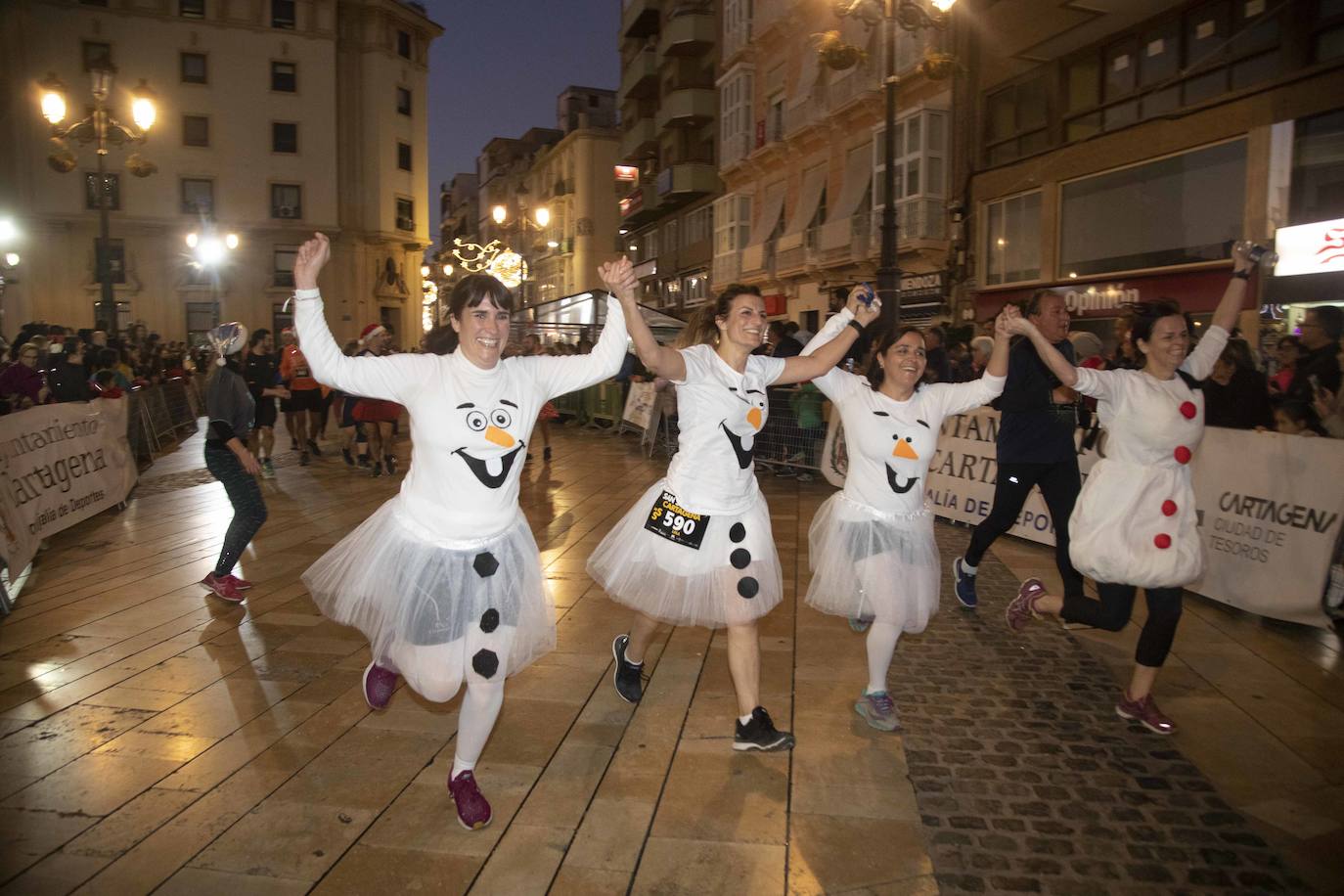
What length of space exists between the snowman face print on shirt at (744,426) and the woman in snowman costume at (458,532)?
3.04ft

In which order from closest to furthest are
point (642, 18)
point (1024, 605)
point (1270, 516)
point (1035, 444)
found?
point (1024, 605) → point (1035, 444) → point (1270, 516) → point (642, 18)

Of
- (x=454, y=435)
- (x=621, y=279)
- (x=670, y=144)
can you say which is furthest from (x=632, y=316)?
(x=670, y=144)

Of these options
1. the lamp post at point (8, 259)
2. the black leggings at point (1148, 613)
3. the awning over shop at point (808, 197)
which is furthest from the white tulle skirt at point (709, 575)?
the lamp post at point (8, 259)

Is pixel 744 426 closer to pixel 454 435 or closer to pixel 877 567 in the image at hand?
pixel 877 567

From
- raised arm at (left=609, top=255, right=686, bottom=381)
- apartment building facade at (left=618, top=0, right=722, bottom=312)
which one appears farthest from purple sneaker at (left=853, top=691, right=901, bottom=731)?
apartment building facade at (left=618, top=0, right=722, bottom=312)

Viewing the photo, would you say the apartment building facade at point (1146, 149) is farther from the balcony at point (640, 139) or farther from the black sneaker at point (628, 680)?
the balcony at point (640, 139)

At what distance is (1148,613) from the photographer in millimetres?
4445

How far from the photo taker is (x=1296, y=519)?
20.1 feet

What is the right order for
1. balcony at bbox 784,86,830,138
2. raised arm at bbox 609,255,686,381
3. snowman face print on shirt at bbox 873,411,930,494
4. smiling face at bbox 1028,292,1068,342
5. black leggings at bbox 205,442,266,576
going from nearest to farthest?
raised arm at bbox 609,255,686,381 < snowman face print on shirt at bbox 873,411,930,494 < smiling face at bbox 1028,292,1068,342 < black leggings at bbox 205,442,266,576 < balcony at bbox 784,86,830,138

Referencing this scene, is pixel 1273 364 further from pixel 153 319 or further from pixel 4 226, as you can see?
pixel 153 319

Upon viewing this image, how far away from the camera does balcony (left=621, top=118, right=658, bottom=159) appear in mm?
42688

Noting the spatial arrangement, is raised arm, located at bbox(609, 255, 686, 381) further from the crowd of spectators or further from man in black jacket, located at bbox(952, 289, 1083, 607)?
the crowd of spectators

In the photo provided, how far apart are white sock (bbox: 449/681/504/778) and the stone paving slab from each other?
5.78 feet

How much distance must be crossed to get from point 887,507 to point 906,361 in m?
0.76
